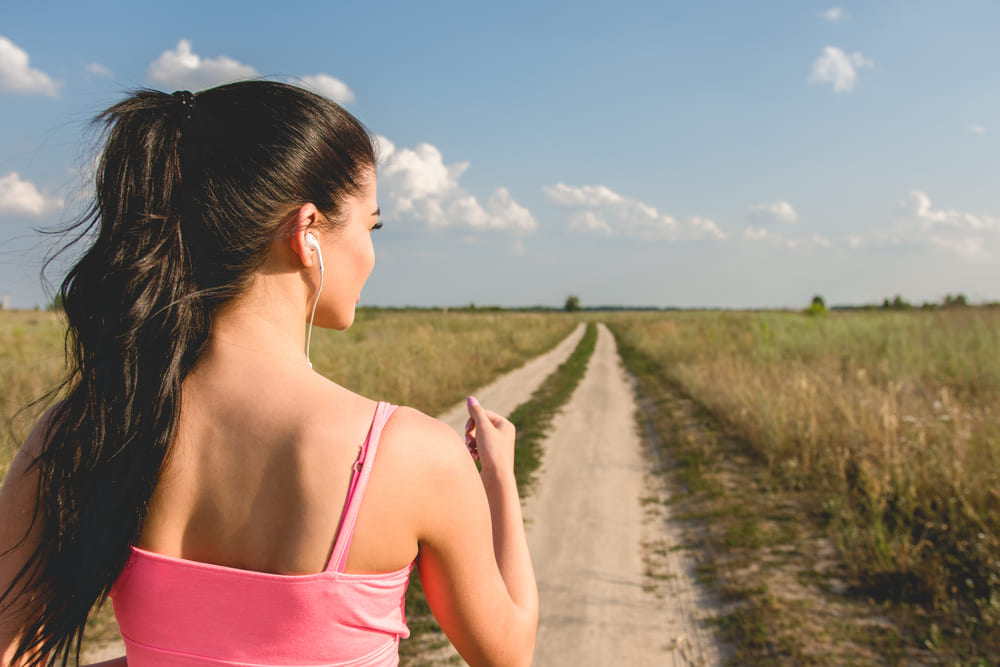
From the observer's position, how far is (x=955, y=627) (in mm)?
3666

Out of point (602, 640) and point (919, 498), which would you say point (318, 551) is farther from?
point (919, 498)

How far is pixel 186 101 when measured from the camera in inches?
41.9

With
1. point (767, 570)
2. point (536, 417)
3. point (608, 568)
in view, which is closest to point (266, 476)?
point (608, 568)

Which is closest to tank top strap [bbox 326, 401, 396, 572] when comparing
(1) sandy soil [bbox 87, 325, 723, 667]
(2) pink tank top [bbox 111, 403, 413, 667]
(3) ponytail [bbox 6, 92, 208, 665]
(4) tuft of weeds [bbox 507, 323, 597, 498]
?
(2) pink tank top [bbox 111, 403, 413, 667]

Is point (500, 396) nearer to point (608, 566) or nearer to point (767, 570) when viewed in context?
point (608, 566)

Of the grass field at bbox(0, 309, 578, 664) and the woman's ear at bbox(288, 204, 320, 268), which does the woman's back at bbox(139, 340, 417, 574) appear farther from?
the grass field at bbox(0, 309, 578, 664)

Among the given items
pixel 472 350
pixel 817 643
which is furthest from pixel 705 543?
pixel 472 350

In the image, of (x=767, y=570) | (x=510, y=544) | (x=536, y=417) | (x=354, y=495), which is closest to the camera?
(x=354, y=495)

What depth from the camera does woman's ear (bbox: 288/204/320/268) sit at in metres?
1.03

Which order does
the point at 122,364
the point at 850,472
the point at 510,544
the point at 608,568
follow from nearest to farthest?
the point at 122,364, the point at 510,544, the point at 608,568, the point at 850,472

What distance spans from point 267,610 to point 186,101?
84cm

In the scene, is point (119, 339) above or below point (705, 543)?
above

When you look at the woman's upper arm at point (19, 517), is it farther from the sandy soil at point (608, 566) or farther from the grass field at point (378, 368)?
the grass field at point (378, 368)

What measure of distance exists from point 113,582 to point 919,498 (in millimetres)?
5766
